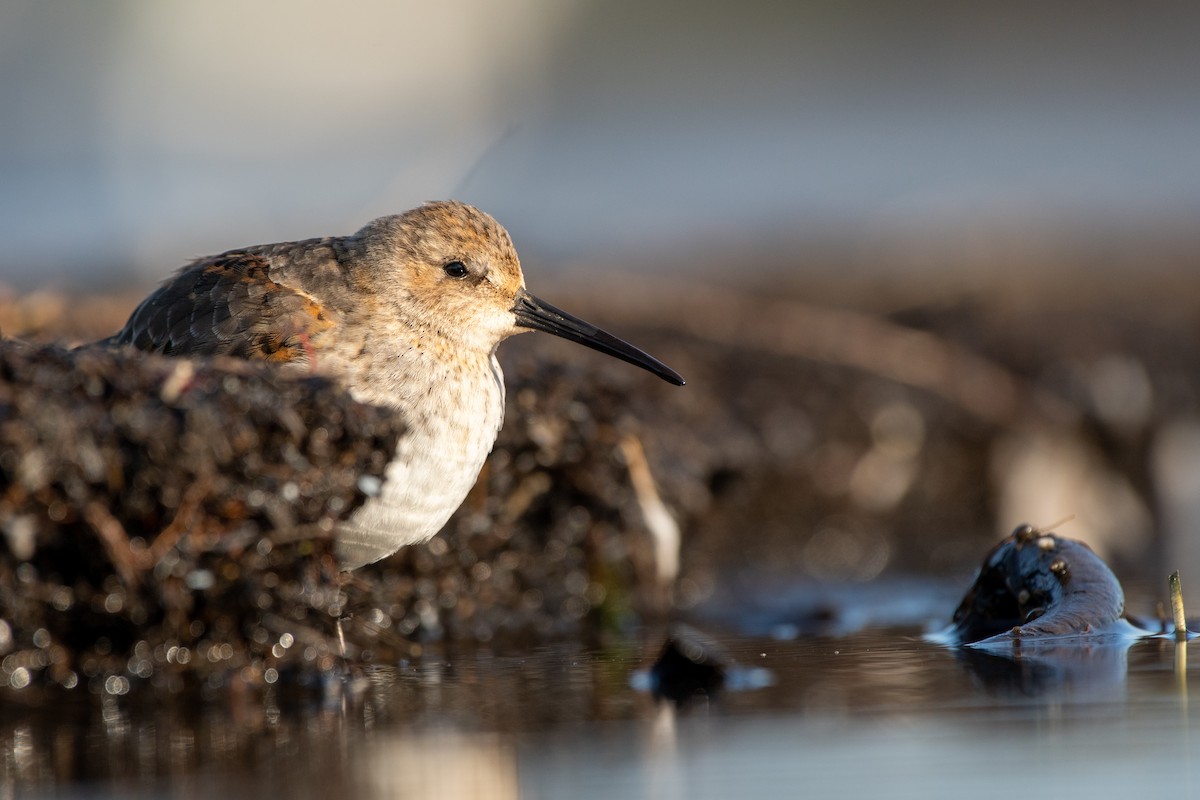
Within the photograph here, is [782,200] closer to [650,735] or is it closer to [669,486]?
[669,486]

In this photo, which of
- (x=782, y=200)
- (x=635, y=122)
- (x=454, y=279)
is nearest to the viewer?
(x=454, y=279)

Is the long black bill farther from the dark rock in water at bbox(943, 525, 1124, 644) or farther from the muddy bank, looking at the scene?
the dark rock in water at bbox(943, 525, 1124, 644)

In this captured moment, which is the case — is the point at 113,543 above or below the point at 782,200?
Result: below

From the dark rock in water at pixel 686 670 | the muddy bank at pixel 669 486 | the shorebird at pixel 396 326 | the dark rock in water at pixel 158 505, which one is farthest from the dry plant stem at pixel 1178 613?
the dark rock in water at pixel 158 505

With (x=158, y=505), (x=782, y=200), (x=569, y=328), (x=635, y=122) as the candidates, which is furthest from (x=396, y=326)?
(x=635, y=122)

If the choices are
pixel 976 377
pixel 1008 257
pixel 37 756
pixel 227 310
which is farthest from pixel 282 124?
pixel 37 756

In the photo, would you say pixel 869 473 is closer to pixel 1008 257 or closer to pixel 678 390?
pixel 678 390

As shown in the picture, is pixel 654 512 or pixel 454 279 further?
pixel 654 512
